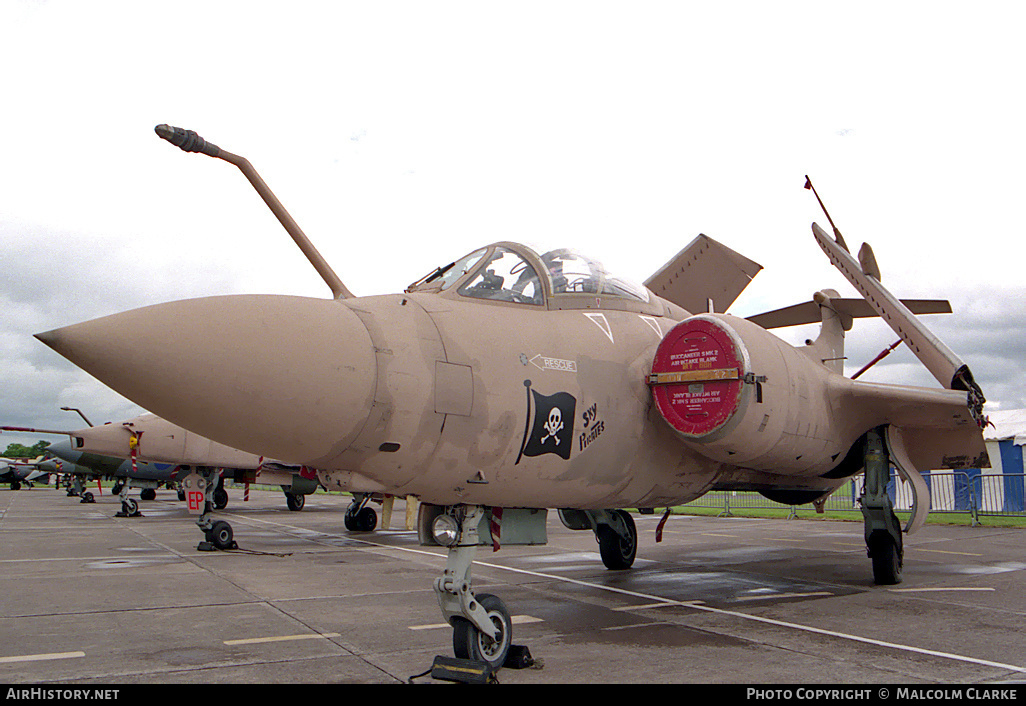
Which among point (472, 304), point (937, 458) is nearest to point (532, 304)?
point (472, 304)

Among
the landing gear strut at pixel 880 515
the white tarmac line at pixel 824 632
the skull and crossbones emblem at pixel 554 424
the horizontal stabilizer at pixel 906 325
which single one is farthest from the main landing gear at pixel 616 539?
the skull and crossbones emblem at pixel 554 424

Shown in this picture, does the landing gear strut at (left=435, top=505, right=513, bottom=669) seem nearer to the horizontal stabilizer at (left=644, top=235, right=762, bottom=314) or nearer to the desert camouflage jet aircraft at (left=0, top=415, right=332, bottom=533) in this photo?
the horizontal stabilizer at (left=644, top=235, right=762, bottom=314)

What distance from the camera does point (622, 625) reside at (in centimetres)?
625

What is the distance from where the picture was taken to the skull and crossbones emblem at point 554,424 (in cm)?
468

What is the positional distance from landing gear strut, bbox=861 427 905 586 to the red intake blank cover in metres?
3.75

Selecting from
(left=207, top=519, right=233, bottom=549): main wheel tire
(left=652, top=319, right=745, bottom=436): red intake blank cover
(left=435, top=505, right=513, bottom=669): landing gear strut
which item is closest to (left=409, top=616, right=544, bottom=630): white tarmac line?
(left=435, top=505, right=513, bottom=669): landing gear strut

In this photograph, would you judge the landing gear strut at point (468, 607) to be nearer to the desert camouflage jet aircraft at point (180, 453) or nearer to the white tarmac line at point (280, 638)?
the white tarmac line at point (280, 638)

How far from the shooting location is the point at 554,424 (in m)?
4.72

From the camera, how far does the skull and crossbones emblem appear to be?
15.4 ft
